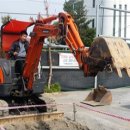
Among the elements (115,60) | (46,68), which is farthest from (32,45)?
(46,68)

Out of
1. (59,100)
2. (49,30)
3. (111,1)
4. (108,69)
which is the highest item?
(111,1)

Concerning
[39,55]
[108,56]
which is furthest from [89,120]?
[108,56]

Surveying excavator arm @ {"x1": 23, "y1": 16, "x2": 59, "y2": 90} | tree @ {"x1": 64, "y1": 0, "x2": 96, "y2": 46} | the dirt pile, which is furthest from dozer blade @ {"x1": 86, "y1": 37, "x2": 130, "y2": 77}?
tree @ {"x1": 64, "y1": 0, "x2": 96, "y2": 46}

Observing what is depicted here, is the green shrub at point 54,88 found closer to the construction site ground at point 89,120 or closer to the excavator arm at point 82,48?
the construction site ground at point 89,120

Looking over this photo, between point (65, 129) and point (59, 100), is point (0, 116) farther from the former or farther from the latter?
point (59, 100)

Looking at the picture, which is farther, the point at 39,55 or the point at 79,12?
the point at 79,12

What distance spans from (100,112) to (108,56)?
197cm

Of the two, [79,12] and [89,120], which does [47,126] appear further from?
[79,12]

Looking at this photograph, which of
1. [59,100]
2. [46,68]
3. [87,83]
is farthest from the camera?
[87,83]

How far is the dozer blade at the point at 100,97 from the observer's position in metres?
11.5

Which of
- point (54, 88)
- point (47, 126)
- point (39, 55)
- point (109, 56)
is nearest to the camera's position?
point (109, 56)

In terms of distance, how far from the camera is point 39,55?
1037 cm

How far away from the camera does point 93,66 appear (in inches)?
352

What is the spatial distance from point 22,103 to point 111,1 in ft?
61.3
